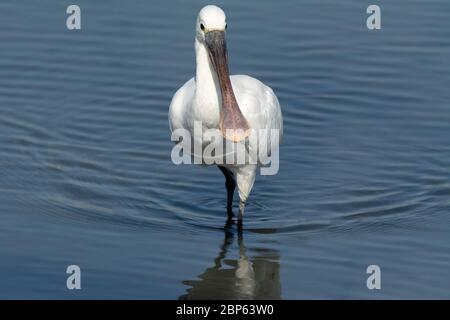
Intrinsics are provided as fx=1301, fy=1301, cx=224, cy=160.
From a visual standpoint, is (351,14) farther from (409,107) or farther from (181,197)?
(181,197)

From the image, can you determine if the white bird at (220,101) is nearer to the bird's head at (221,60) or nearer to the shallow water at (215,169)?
the bird's head at (221,60)

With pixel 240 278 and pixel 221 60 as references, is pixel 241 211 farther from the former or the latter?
pixel 221 60

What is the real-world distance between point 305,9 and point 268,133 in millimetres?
5208

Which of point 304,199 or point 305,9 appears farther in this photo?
point 305,9

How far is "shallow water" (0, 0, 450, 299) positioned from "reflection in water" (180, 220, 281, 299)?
2cm

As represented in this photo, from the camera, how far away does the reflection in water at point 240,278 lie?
10094 millimetres

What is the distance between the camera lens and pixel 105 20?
1581 cm

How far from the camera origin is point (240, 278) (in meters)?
10.4

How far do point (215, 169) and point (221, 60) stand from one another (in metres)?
2.45

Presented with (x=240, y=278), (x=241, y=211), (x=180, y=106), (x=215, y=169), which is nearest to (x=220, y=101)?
(x=180, y=106)

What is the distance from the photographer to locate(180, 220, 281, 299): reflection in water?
1009cm

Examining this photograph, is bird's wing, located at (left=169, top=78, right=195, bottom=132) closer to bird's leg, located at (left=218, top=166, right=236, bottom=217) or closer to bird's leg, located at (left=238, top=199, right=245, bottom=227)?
bird's leg, located at (left=218, top=166, right=236, bottom=217)

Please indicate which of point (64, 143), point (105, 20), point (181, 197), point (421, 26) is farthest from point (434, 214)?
point (105, 20)

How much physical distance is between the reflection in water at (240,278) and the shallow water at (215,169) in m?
0.02
